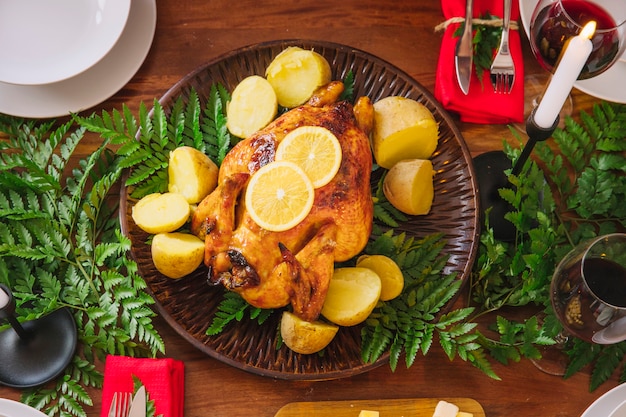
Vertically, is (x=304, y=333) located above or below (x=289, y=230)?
below

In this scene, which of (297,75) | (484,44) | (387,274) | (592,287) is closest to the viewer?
(592,287)

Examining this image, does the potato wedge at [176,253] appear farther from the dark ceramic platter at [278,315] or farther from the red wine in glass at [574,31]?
the red wine in glass at [574,31]

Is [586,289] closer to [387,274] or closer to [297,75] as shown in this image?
[387,274]

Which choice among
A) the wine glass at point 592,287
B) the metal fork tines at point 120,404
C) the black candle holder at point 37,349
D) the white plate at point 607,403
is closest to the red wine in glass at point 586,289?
the wine glass at point 592,287

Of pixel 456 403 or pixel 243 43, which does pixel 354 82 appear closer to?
pixel 243 43

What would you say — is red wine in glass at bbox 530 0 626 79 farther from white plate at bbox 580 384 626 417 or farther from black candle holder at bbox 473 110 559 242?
white plate at bbox 580 384 626 417

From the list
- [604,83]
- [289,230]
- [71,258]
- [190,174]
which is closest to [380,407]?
[289,230]

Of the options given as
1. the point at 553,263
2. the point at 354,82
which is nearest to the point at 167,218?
the point at 354,82
